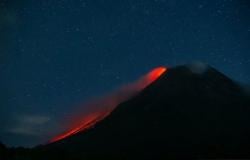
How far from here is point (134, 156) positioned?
129625 mm

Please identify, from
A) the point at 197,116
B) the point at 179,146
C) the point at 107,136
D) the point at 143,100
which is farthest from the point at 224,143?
the point at 143,100

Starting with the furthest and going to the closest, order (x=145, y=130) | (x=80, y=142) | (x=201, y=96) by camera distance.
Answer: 1. (x=201, y=96)
2. (x=145, y=130)
3. (x=80, y=142)

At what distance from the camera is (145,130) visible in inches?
6580

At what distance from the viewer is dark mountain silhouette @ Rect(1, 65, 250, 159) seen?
445 feet

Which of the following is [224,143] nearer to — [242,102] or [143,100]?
[242,102]

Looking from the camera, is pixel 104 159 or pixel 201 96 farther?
pixel 201 96

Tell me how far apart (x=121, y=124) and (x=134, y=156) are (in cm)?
4770

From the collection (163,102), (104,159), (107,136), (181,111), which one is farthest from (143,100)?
(104,159)

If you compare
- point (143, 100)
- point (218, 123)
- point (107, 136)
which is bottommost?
point (218, 123)

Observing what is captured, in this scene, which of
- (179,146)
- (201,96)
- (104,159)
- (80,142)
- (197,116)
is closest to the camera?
(104,159)

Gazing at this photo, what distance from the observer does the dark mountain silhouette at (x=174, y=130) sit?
13575 centimetres

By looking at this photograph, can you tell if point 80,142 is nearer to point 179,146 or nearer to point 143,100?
point 179,146

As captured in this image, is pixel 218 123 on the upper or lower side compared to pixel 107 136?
lower

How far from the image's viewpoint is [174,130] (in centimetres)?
16438
